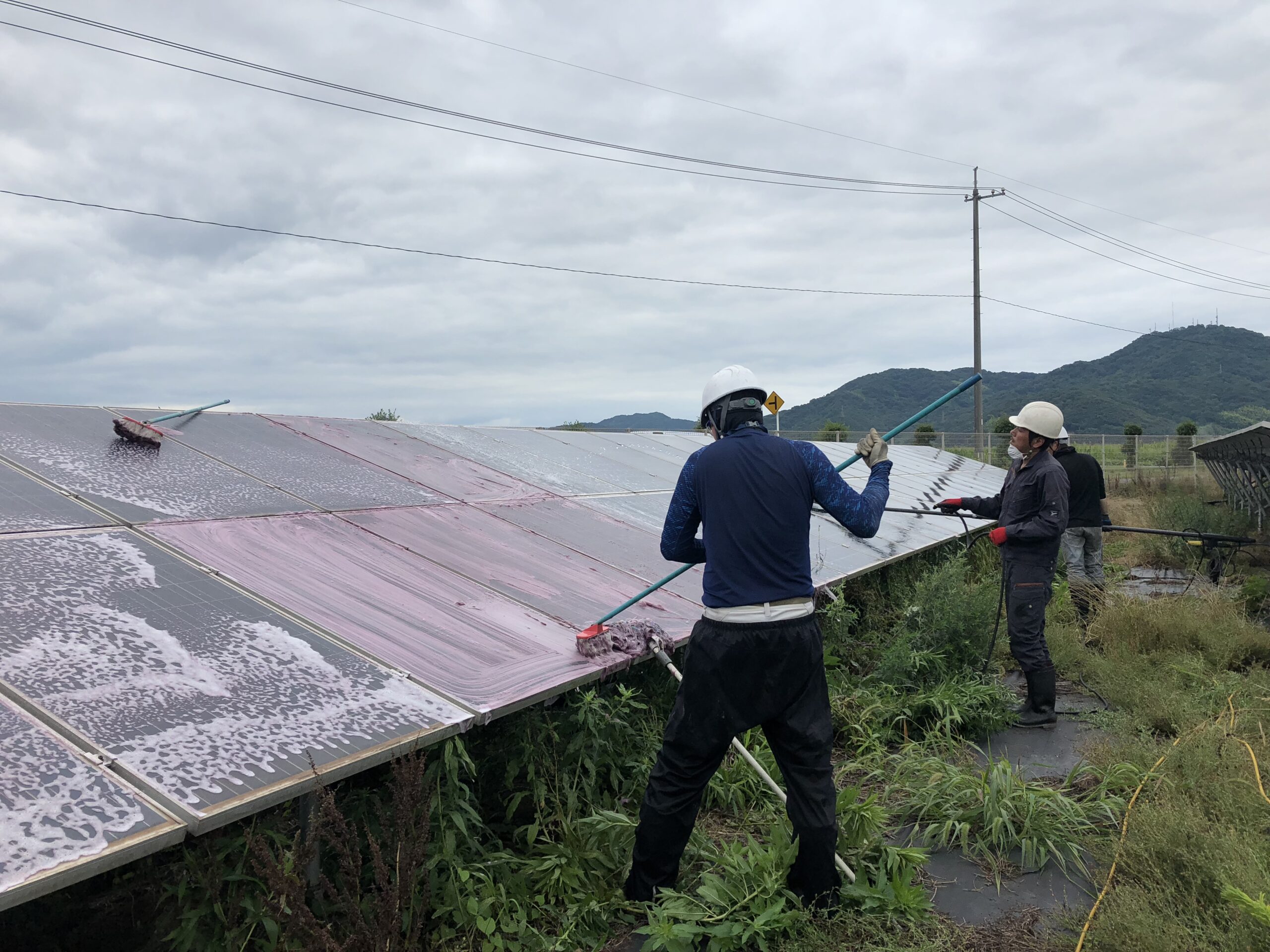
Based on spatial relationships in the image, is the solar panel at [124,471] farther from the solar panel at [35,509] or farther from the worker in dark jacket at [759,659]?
the worker in dark jacket at [759,659]

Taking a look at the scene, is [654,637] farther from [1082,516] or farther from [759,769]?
[1082,516]

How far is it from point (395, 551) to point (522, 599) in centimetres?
66

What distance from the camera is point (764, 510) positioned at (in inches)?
130

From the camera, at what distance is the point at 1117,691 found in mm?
5914

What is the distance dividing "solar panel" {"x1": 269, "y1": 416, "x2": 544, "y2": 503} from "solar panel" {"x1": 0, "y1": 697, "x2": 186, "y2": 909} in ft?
11.8

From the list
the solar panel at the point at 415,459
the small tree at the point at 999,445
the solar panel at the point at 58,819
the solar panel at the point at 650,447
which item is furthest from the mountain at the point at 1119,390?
the solar panel at the point at 58,819

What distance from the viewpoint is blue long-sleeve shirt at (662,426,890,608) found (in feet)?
10.7

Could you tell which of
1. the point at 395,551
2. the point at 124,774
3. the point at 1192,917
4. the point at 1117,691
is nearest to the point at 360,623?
the point at 395,551

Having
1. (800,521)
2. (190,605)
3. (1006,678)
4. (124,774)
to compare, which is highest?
(800,521)

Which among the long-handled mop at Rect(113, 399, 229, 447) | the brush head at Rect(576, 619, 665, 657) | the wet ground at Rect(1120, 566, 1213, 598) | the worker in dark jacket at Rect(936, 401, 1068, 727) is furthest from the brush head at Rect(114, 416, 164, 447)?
the wet ground at Rect(1120, 566, 1213, 598)

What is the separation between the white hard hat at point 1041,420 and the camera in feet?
19.4

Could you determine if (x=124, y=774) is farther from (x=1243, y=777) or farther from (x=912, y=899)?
(x=1243, y=777)

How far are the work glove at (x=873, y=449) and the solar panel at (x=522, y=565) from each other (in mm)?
1340

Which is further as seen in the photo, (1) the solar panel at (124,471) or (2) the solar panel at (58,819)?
(1) the solar panel at (124,471)
